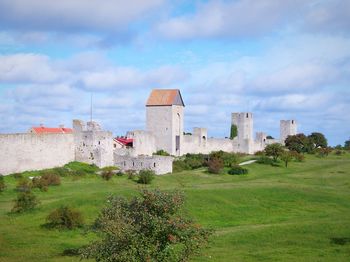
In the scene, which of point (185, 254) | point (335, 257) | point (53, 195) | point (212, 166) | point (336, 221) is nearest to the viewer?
point (185, 254)

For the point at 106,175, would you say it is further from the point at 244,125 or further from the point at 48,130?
the point at 244,125

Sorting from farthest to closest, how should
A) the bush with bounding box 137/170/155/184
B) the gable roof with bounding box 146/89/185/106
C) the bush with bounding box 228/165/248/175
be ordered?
1. the gable roof with bounding box 146/89/185/106
2. the bush with bounding box 228/165/248/175
3. the bush with bounding box 137/170/155/184

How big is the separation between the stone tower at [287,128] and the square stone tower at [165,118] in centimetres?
4116

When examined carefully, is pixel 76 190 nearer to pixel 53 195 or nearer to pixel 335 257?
pixel 53 195

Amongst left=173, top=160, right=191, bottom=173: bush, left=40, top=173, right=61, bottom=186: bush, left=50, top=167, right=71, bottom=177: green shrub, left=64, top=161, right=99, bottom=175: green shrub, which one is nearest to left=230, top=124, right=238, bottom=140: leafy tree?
left=173, top=160, right=191, bottom=173: bush

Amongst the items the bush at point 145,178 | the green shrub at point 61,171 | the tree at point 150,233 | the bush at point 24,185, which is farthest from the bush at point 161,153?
the tree at point 150,233

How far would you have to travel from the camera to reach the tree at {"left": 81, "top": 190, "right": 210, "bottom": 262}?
19.0m

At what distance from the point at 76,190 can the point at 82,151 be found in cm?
1465

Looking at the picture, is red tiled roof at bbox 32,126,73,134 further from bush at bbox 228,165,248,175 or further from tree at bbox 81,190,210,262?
tree at bbox 81,190,210,262

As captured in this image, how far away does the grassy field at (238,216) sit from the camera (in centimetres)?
2733

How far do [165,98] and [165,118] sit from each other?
2.55 meters

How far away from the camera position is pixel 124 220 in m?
20.0

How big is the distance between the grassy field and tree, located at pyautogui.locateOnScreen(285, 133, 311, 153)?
26.6m

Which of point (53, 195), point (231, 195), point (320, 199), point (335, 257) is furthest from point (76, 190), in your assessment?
point (335, 257)
